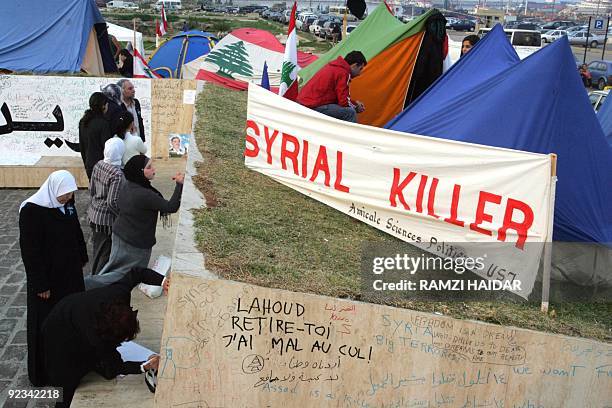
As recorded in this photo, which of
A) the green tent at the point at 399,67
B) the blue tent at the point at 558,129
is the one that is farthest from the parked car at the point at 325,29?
the blue tent at the point at 558,129

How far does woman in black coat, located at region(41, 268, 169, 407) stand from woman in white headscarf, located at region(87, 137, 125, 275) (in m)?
1.57

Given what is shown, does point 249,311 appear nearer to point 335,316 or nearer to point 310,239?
point 335,316

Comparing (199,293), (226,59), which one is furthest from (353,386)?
(226,59)

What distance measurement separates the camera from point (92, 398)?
199 inches

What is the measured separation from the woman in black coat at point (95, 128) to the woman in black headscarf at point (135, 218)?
1.98 m

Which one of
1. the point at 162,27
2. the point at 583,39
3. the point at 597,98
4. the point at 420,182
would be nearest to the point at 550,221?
the point at 420,182

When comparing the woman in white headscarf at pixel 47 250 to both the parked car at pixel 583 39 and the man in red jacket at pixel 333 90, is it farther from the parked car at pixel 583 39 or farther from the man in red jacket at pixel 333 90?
the parked car at pixel 583 39

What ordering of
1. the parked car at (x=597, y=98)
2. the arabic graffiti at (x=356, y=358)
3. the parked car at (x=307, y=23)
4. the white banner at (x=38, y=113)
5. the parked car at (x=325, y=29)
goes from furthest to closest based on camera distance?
the parked car at (x=307, y=23) < the parked car at (x=325, y=29) < the parked car at (x=597, y=98) < the white banner at (x=38, y=113) < the arabic graffiti at (x=356, y=358)

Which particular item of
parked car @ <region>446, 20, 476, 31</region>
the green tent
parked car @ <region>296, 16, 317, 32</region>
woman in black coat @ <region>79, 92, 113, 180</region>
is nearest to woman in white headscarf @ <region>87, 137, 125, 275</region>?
woman in black coat @ <region>79, 92, 113, 180</region>

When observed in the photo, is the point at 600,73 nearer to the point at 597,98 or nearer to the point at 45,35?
the point at 597,98

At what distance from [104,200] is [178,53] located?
14377 mm

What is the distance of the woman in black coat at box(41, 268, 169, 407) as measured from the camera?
4.53m

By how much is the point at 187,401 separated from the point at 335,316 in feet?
4.01

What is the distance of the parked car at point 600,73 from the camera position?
28645mm
